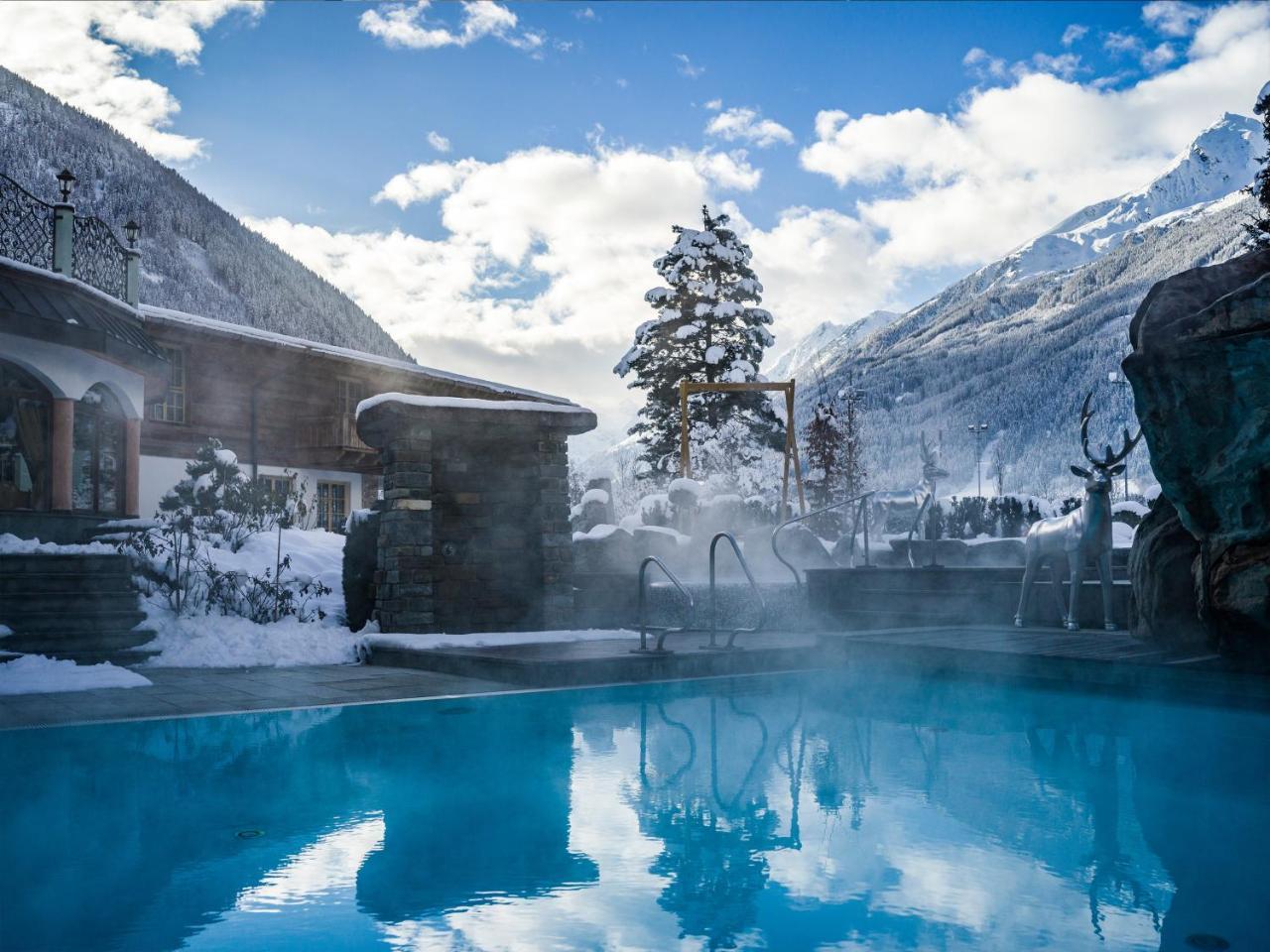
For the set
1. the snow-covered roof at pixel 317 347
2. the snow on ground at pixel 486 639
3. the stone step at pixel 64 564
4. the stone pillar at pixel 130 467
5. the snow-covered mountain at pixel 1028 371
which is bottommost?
the snow on ground at pixel 486 639

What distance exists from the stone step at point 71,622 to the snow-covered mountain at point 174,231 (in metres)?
68.0

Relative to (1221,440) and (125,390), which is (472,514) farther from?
(125,390)

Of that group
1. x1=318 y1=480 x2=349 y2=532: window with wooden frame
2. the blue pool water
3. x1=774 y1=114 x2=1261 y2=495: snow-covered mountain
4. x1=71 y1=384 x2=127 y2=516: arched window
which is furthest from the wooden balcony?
x1=774 y1=114 x2=1261 y2=495: snow-covered mountain

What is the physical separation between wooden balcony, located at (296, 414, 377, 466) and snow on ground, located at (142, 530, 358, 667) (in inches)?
533

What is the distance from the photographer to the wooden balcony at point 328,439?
25.0 m

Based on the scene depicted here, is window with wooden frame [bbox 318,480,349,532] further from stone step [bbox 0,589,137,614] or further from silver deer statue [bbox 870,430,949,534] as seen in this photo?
stone step [bbox 0,589,137,614]

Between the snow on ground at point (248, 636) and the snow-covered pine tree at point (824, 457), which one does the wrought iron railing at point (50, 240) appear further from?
the snow-covered pine tree at point (824, 457)

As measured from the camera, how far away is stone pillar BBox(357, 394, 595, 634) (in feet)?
32.3

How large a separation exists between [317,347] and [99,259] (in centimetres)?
571

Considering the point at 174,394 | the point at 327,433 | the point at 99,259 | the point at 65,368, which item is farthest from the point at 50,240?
the point at 327,433

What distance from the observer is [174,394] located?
2314 cm

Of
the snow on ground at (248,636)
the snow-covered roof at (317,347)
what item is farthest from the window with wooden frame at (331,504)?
the snow on ground at (248,636)

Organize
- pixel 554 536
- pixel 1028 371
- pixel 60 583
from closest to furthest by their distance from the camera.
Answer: pixel 60 583, pixel 554 536, pixel 1028 371

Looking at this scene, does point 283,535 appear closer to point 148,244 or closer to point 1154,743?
point 1154,743
